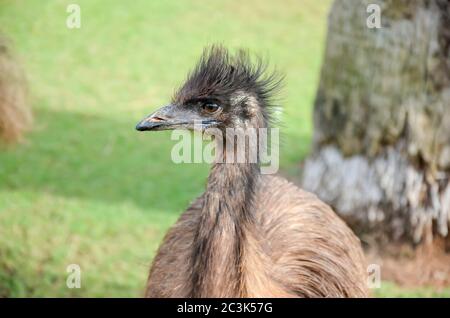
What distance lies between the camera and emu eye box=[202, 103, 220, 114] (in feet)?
11.1

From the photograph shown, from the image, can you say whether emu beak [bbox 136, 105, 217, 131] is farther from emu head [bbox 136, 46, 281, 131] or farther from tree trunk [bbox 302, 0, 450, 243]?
tree trunk [bbox 302, 0, 450, 243]

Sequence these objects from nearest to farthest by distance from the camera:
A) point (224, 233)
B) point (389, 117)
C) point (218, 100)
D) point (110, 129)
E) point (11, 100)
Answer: point (224, 233)
point (218, 100)
point (389, 117)
point (11, 100)
point (110, 129)

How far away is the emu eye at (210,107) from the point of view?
3393mm

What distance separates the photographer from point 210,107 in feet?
11.2

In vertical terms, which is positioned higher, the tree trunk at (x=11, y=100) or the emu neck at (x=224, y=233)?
the tree trunk at (x=11, y=100)

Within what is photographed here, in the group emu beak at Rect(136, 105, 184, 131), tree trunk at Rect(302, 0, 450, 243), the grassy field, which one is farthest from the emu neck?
tree trunk at Rect(302, 0, 450, 243)

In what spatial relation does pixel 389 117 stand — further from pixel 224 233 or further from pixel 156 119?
pixel 224 233

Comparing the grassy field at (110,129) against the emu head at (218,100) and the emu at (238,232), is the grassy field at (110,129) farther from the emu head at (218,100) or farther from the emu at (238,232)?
the emu head at (218,100)

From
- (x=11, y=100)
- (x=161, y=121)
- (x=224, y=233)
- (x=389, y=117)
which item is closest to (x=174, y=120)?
(x=161, y=121)

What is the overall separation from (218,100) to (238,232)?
660 mm

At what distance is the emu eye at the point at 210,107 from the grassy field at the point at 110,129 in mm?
1516

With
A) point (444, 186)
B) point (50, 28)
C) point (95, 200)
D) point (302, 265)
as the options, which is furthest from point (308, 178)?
point (50, 28)

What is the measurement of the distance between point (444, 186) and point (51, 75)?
6066mm

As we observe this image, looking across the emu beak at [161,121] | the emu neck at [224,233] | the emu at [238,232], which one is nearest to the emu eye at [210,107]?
the emu at [238,232]
